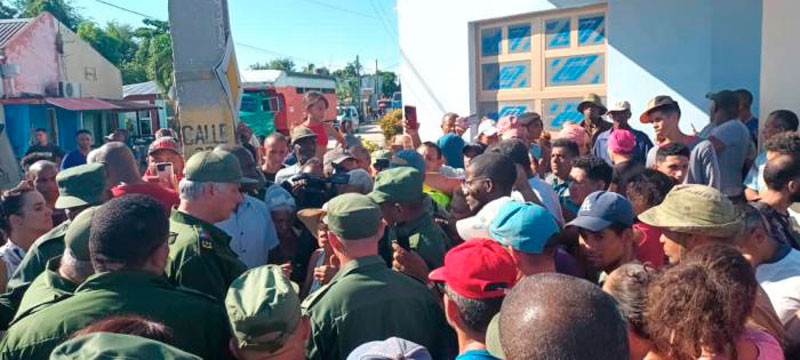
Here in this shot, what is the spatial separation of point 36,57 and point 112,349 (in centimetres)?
2673

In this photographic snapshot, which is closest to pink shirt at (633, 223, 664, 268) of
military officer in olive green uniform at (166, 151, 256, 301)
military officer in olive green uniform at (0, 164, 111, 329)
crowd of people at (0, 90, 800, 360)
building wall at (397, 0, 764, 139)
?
crowd of people at (0, 90, 800, 360)

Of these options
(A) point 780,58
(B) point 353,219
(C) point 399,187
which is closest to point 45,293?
(B) point 353,219

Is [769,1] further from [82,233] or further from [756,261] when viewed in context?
[82,233]

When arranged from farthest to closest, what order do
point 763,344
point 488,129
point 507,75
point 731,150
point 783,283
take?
point 507,75, point 488,129, point 731,150, point 783,283, point 763,344

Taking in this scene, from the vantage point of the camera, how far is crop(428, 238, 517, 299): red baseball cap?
2.10m

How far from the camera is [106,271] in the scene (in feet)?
7.47

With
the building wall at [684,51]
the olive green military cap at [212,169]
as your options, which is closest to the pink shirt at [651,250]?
the olive green military cap at [212,169]

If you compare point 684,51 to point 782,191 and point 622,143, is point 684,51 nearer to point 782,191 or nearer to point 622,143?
point 622,143

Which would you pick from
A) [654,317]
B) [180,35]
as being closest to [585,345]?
[654,317]

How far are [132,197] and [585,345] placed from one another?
1.94m

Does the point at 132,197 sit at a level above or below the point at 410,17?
below

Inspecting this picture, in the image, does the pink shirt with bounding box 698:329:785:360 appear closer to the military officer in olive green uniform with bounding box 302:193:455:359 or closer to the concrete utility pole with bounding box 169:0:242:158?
the military officer in olive green uniform with bounding box 302:193:455:359

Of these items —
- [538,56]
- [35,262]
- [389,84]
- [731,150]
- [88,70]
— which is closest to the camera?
[35,262]

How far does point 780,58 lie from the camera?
6047 millimetres
